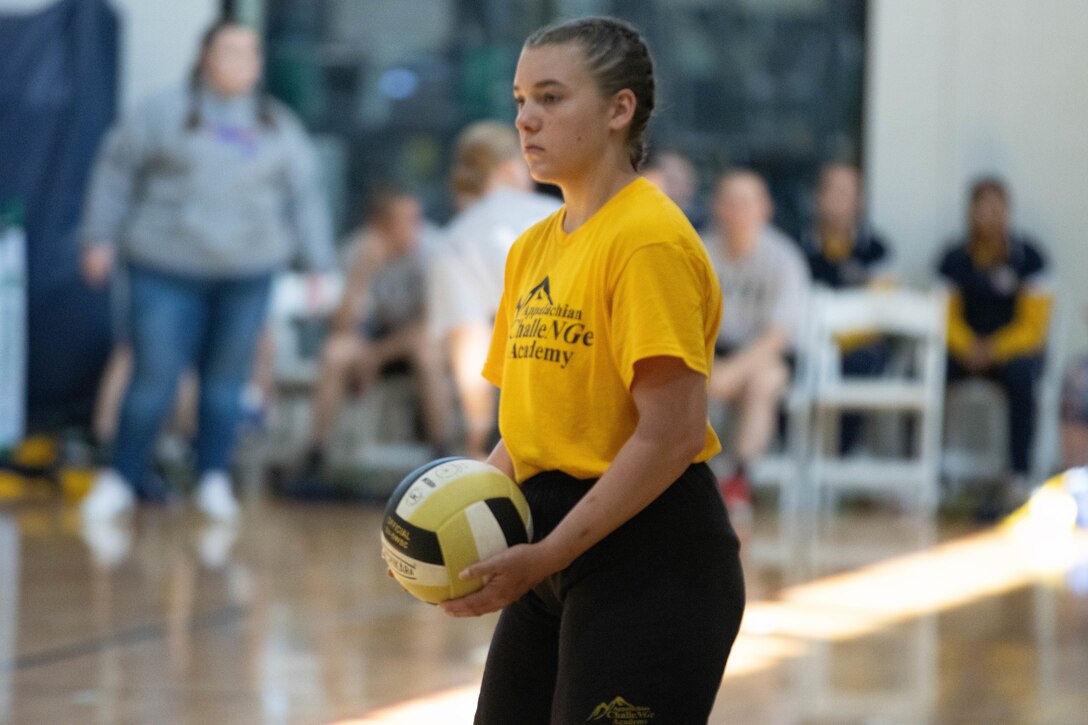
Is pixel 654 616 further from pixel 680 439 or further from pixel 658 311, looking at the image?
pixel 658 311

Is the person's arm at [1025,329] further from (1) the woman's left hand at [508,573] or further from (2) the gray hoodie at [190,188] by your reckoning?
(1) the woman's left hand at [508,573]

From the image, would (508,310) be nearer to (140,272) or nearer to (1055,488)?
(140,272)

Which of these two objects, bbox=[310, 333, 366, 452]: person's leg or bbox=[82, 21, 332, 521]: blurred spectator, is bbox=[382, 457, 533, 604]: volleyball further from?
bbox=[310, 333, 366, 452]: person's leg

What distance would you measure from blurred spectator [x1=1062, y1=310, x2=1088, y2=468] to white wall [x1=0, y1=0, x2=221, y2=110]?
17.7 feet

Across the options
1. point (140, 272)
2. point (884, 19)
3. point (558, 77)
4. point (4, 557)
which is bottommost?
Answer: point (4, 557)

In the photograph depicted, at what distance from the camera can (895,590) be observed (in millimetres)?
5359

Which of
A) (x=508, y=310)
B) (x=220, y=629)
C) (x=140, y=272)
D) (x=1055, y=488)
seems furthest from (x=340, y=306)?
(x=508, y=310)

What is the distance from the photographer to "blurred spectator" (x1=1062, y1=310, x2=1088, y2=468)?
301 inches

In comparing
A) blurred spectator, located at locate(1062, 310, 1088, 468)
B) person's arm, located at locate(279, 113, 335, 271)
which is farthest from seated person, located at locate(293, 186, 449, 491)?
blurred spectator, located at locate(1062, 310, 1088, 468)

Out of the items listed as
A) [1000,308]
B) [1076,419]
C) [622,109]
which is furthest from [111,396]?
[622,109]

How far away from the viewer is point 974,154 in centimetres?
926

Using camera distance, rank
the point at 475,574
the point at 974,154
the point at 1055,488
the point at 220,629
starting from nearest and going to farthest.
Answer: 1. the point at 475,574
2. the point at 220,629
3. the point at 1055,488
4. the point at 974,154

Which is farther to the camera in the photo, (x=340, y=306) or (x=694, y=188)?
(x=694, y=188)

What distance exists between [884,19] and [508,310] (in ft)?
25.2
